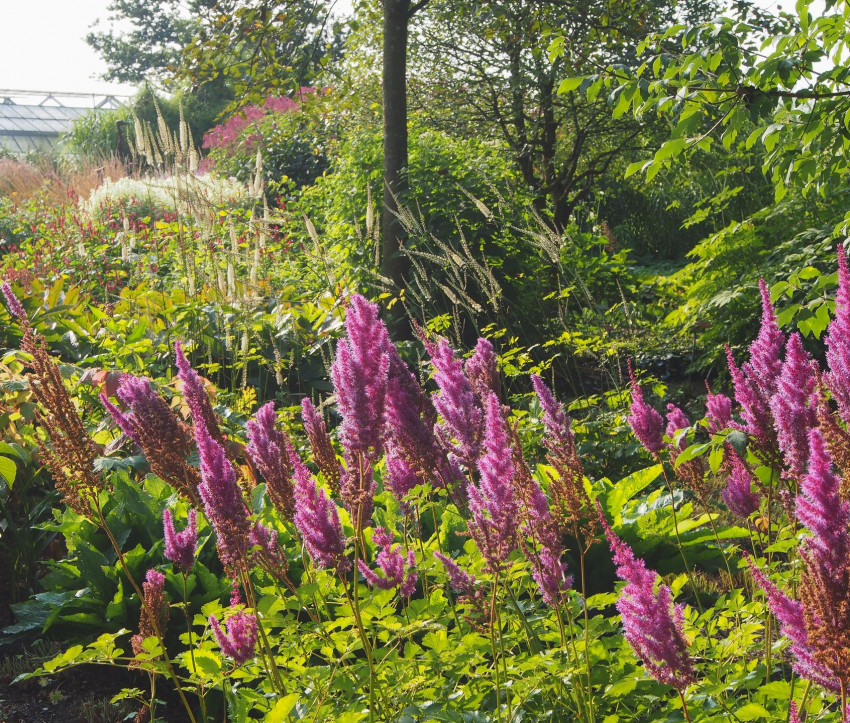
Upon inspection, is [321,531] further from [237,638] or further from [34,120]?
[34,120]

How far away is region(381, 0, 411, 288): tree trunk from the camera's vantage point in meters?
6.86

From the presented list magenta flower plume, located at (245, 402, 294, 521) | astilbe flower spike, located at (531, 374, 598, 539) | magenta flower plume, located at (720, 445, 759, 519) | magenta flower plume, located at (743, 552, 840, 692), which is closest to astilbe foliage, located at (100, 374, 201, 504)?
magenta flower plume, located at (245, 402, 294, 521)

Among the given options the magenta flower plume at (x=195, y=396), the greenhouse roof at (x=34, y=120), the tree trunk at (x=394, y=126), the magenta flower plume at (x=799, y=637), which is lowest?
the magenta flower plume at (x=799, y=637)

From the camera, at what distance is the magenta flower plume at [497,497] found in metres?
1.64

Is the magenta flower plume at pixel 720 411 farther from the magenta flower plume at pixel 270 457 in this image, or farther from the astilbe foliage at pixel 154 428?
the astilbe foliage at pixel 154 428

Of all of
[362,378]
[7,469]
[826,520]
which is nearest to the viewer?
[826,520]

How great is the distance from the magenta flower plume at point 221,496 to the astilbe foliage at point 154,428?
0.29m

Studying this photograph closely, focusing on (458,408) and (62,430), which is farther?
(62,430)

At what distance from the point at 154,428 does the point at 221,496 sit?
0.37 meters

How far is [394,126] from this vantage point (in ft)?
22.6

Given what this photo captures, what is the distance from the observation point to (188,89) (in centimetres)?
812

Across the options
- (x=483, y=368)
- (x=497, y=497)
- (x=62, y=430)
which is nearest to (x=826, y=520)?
(x=497, y=497)

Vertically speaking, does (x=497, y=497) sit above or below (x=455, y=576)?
above

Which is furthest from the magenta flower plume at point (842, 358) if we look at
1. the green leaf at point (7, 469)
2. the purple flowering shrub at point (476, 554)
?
the green leaf at point (7, 469)
